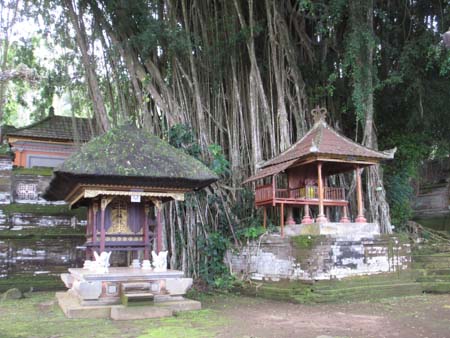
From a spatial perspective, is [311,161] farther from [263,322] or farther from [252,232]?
[263,322]

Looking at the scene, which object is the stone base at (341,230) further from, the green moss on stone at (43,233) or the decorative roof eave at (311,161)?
the green moss on stone at (43,233)

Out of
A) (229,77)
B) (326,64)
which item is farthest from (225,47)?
(326,64)

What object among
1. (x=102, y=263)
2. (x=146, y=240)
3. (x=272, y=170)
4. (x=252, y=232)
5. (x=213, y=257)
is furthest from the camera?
(x=213, y=257)

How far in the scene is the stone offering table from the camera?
24.1 feet

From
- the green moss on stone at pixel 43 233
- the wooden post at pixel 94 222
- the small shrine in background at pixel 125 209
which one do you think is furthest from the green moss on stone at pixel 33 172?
the wooden post at pixel 94 222

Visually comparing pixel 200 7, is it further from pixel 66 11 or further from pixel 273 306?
pixel 273 306

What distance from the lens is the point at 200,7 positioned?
1195 centimetres

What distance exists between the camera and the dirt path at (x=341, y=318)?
19.8 feet

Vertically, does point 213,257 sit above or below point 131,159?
below

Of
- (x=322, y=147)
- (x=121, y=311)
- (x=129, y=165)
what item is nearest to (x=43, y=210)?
(x=129, y=165)

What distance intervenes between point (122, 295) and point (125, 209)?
174 centimetres

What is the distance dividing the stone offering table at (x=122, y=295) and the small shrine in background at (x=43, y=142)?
9.97m

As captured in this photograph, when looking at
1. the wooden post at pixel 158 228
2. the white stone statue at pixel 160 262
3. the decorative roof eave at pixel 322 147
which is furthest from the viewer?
the decorative roof eave at pixel 322 147

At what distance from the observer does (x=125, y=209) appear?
8914 mm
